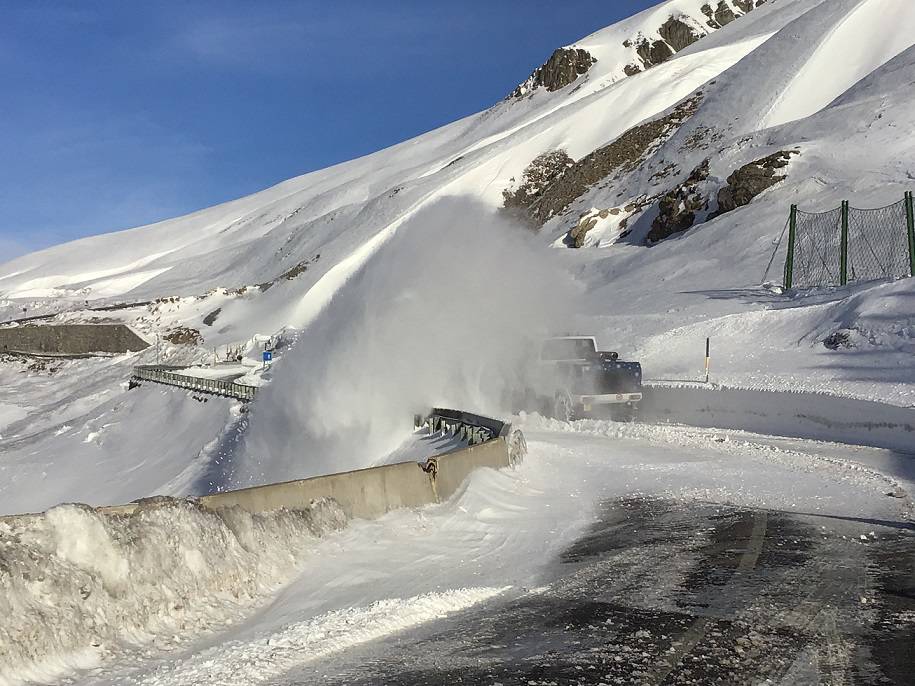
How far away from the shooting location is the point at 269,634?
20.2 ft

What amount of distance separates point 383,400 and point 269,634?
18120 millimetres

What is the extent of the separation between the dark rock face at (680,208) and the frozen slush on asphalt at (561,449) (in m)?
0.35

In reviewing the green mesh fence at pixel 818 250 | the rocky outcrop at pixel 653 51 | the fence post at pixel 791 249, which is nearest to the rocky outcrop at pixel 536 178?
the green mesh fence at pixel 818 250

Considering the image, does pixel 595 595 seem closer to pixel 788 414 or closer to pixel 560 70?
pixel 788 414

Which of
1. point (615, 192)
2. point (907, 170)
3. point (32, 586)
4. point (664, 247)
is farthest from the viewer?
point (615, 192)

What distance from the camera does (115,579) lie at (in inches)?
241

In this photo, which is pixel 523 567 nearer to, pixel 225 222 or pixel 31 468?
pixel 31 468

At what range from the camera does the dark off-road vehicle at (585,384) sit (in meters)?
22.2

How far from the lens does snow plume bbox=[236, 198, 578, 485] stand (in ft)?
79.9

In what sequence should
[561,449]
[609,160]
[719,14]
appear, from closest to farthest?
[561,449] < [609,160] < [719,14]

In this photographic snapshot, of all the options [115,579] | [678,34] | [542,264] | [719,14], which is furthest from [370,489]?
[719,14]

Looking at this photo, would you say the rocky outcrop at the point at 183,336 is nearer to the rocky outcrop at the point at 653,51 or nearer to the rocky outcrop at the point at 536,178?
the rocky outcrop at the point at 536,178

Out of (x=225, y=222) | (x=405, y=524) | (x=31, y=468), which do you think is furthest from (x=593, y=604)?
(x=225, y=222)

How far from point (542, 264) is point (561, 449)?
13.2 m
